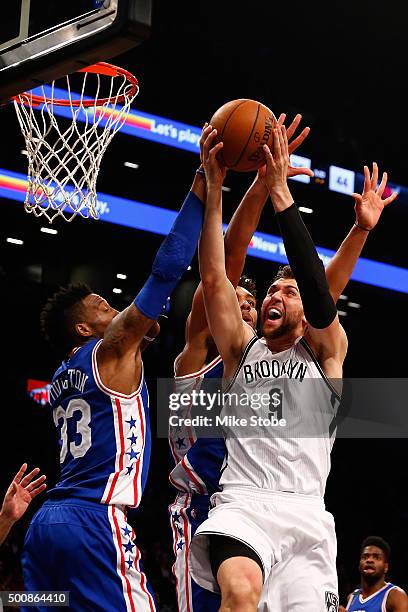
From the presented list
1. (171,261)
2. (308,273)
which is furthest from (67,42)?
(308,273)

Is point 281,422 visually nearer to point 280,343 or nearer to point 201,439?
point 280,343

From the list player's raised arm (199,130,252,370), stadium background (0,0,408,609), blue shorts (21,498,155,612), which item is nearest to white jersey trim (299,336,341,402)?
player's raised arm (199,130,252,370)

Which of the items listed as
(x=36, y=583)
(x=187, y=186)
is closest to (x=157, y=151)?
(x=187, y=186)

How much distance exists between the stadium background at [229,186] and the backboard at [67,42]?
7473 mm

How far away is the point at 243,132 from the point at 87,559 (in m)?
1.82

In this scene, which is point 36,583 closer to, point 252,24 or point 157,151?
point 157,151

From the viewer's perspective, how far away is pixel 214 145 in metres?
3.96

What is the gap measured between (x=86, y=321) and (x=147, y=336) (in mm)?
272

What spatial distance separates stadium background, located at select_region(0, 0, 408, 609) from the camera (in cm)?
1276

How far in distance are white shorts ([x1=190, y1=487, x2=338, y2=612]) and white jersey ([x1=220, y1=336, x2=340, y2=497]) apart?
2.3 inches

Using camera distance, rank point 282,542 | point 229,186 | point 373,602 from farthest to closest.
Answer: point 229,186 < point 373,602 < point 282,542

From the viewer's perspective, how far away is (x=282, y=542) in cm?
352

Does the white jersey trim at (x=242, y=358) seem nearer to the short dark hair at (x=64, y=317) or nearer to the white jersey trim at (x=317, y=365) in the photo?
the white jersey trim at (x=317, y=365)

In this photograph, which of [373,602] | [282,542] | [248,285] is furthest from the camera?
[373,602]
